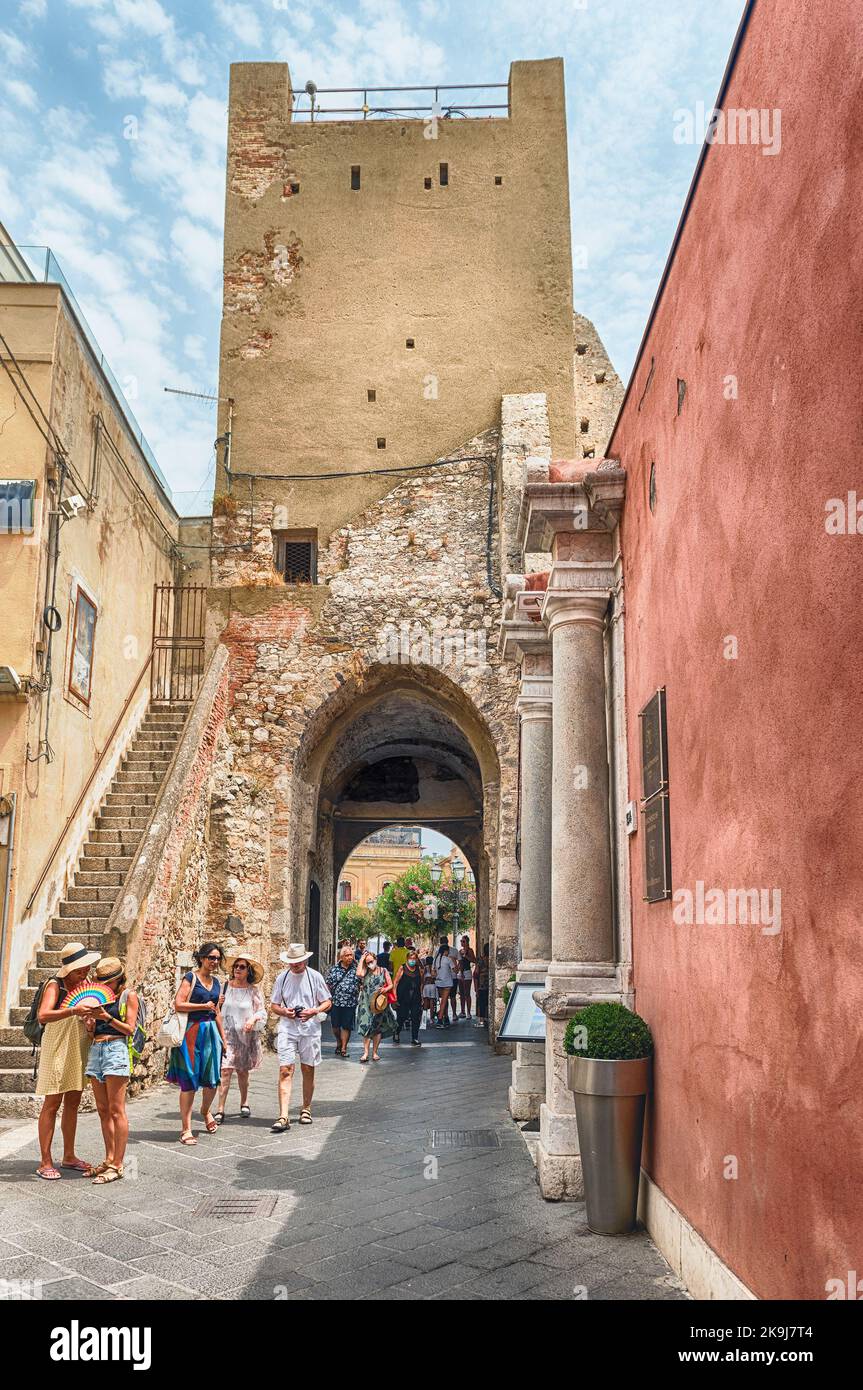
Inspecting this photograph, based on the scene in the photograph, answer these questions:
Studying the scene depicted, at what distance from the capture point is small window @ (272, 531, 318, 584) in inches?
631

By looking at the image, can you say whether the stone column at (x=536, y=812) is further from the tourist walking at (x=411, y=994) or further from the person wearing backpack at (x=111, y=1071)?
the tourist walking at (x=411, y=994)

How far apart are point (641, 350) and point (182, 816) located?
819 centimetres

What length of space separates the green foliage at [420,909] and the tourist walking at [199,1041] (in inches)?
1080

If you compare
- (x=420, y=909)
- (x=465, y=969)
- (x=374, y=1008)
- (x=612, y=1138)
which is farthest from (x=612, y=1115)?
(x=420, y=909)

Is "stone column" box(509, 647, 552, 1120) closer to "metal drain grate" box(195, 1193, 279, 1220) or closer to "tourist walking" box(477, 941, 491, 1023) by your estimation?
"metal drain grate" box(195, 1193, 279, 1220)

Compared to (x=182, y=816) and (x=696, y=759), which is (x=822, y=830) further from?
(x=182, y=816)

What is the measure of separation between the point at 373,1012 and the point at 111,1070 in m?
6.58

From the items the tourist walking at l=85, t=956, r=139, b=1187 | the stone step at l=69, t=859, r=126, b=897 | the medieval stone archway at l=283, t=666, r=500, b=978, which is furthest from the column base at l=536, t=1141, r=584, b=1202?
the medieval stone archway at l=283, t=666, r=500, b=978

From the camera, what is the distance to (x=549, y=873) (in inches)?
378

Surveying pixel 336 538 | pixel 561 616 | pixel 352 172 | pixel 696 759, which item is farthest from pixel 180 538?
pixel 696 759

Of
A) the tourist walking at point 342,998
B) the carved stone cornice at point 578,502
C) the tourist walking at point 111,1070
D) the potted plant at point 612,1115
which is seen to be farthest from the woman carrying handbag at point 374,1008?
the potted plant at point 612,1115

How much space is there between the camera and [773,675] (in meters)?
3.36

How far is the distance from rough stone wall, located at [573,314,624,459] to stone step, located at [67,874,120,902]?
9.66 m

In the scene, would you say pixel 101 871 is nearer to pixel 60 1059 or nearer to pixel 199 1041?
pixel 199 1041
